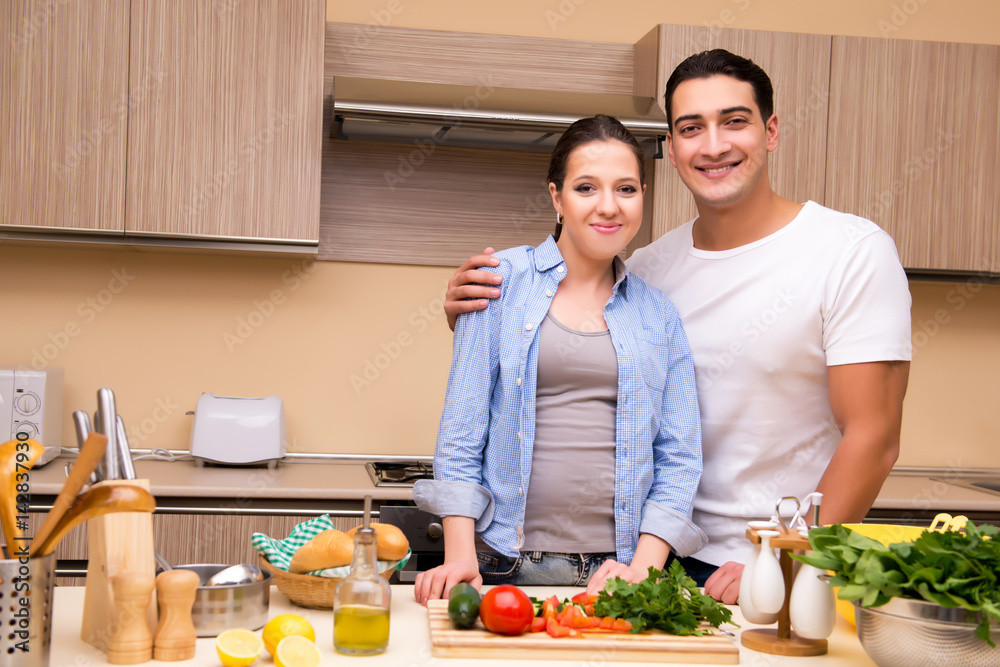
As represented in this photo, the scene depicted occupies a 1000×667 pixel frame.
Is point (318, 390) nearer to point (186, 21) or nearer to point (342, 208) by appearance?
point (342, 208)

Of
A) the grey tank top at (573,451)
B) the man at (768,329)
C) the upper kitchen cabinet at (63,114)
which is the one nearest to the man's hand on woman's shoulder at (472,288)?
the man at (768,329)

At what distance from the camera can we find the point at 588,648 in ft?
3.52

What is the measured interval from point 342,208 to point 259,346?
513 millimetres

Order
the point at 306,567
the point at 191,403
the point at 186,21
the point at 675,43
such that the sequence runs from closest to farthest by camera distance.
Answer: the point at 306,567 < the point at 186,21 < the point at 675,43 < the point at 191,403

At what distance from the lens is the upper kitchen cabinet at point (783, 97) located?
2.66 m

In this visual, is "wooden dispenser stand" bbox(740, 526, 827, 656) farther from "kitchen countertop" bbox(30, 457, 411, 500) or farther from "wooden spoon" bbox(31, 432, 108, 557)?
"kitchen countertop" bbox(30, 457, 411, 500)

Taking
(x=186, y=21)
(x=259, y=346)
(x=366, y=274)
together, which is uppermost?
(x=186, y=21)

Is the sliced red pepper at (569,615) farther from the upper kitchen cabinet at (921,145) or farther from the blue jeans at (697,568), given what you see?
the upper kitchen cabinet at (921,145)

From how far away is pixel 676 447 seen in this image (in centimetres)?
155

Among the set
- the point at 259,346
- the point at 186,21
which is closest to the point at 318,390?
the point at 259,346

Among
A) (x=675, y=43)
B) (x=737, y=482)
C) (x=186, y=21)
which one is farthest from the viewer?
(x=675, y=43)

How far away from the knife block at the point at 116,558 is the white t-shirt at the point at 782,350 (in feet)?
3.15

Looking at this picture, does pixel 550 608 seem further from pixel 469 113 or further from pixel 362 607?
pixel 469 113

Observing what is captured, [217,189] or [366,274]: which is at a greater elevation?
[217,189]
